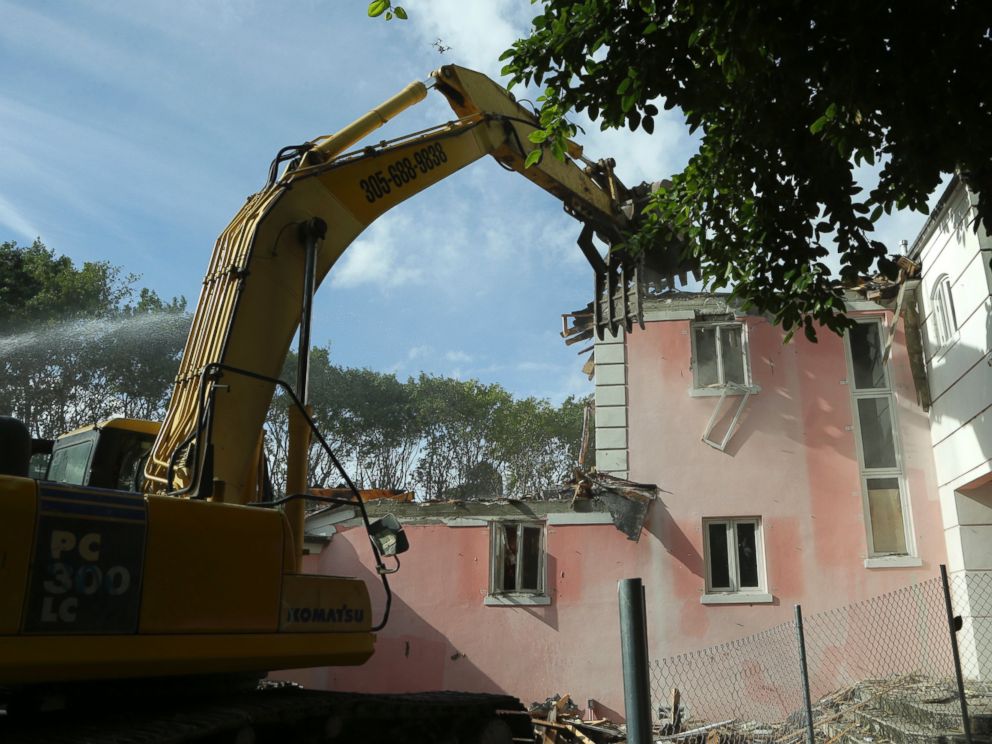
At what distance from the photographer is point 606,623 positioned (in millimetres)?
14406

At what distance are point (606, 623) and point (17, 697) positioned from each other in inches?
444

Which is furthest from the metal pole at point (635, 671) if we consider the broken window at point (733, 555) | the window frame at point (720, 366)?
the window frame at point (720, 366)

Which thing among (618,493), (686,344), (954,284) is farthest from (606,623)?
(954,284)

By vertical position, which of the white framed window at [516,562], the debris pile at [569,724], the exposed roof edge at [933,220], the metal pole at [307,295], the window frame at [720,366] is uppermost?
the exposed roof edge at [933,220]

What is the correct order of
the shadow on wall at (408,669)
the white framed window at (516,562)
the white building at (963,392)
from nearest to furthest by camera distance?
the white building at (963,392) → the shadow on wall at (408,669) → the white framed window at (516,562)

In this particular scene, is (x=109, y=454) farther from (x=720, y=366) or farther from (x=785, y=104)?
(x=720, y=366)

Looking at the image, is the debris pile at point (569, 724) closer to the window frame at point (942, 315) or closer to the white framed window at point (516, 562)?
the white framed window at point (516, 562)

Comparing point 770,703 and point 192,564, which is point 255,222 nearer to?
point 192,564

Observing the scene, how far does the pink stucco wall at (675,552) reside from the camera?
46.5ft

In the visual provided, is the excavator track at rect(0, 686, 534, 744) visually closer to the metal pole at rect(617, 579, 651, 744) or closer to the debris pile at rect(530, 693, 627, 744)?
the metal pole at rect(617, 579, 651, 744)

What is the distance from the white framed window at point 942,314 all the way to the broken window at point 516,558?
7365mm

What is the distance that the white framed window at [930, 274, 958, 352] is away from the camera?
13.6 metres

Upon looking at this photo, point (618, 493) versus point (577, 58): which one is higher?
point (577, 58)

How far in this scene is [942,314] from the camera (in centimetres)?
1392
